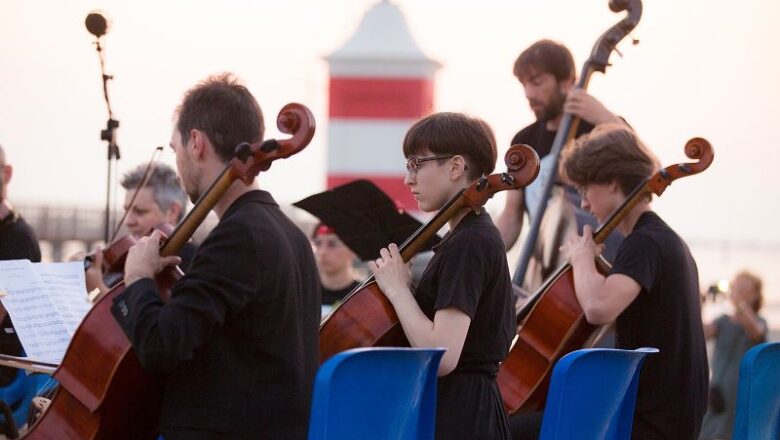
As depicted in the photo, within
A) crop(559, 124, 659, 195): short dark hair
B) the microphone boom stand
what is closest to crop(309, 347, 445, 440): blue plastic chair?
crop(559, 124, 659, 195): short dark hair

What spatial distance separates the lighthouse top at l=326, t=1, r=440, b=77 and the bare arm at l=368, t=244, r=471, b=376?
10.4 feet

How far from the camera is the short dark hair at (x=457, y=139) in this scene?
3377 millimetres

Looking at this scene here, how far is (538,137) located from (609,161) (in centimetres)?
102

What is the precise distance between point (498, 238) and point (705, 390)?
2.87 ft

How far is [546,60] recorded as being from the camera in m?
4.84

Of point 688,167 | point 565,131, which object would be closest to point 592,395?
point 688,167

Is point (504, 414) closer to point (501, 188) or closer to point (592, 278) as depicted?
point (501, 188)

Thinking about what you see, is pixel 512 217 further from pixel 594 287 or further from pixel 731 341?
pixel 731 341

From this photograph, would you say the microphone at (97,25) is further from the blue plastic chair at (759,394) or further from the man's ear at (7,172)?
the blue plastic chair at (759,394)

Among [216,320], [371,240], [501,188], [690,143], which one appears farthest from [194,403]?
[690,143]

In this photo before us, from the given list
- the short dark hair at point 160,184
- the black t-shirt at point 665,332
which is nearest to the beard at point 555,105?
the black t-shirt at point 665,332

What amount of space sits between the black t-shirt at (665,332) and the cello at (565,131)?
3.24 feet

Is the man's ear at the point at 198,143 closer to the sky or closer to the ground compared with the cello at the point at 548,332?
closer to the sky

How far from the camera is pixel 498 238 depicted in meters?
3.28
